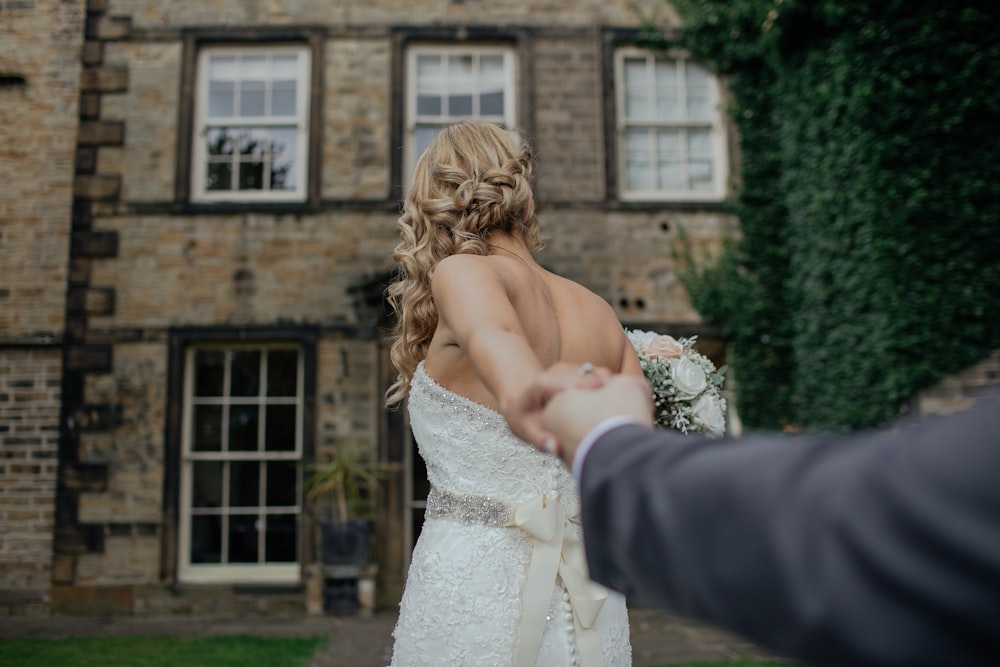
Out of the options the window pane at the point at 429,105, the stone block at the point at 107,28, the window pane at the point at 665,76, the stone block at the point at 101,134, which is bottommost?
the stone block at the point at 101,134

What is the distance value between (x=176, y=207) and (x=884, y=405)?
7555mm

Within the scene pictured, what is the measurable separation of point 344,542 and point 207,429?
2173mm

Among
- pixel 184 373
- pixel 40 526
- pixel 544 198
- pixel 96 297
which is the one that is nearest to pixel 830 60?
pixel 544 198

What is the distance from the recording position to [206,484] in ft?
28.1

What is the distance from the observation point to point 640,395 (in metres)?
0.82

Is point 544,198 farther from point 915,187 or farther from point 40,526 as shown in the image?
point 40,526

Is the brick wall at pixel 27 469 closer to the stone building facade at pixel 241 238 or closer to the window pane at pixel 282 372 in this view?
the stone building facade at pixel 241 238

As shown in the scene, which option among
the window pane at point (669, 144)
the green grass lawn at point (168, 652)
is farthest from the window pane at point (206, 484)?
the window pane at point (669, 144)

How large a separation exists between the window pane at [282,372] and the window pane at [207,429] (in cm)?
64

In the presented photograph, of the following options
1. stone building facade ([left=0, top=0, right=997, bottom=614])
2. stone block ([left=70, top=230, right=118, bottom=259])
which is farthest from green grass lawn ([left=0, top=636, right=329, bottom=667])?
stone block ([left=70, top=230, right=118, bottom=259])

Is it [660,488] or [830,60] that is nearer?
[660,488]

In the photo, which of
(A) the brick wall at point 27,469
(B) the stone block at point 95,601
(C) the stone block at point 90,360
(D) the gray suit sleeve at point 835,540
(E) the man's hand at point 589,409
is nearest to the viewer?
(D) the gray suit sleeve at point 835,540

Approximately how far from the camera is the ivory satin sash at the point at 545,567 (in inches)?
67.0

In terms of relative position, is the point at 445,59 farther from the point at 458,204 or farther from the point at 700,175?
the point at 458,204
